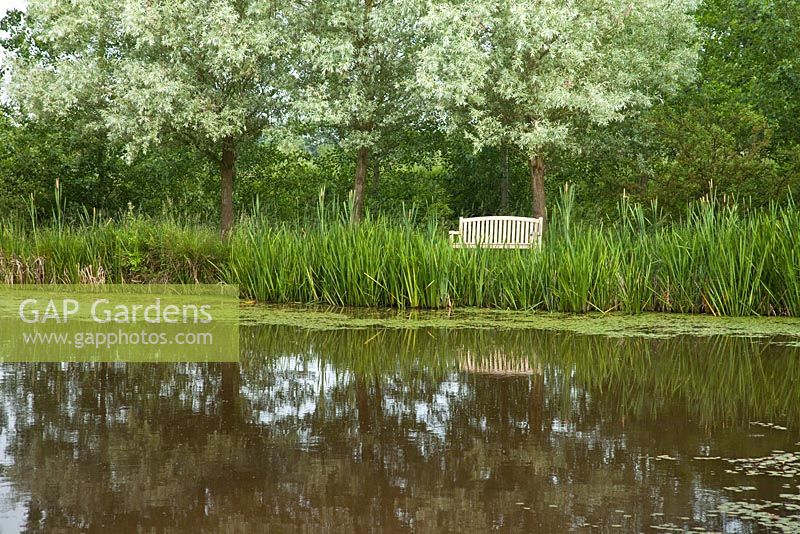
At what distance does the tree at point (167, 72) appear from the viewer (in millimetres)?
16578

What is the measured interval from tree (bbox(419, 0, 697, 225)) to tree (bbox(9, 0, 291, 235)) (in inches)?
127

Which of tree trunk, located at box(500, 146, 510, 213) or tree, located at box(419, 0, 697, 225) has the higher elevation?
tree, located at box(419, 0, 697, 225)

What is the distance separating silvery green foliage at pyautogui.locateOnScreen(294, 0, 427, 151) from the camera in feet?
56.5

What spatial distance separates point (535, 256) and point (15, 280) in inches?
236

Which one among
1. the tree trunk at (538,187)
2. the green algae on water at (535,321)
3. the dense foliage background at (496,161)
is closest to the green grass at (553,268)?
the green algae on water at (535,321)

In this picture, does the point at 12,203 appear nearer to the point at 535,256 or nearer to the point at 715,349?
the point at 535,256

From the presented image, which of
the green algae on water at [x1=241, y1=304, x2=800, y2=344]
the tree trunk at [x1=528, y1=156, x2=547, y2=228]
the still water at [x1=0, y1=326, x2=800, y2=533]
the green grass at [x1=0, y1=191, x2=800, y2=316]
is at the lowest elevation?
the still water at [x1=0, y1=326, x2=800, y2=533]

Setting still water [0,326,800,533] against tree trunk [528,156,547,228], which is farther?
tree trunk [528,156,547,228]

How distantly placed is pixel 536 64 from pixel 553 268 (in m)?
8.98

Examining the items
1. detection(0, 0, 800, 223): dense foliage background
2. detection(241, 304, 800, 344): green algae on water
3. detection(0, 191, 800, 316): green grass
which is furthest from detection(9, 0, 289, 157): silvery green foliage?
detection(241, 304, 800, 344): green algae on water

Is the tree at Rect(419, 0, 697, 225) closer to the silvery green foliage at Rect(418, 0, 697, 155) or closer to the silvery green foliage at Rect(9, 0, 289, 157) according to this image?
the silvery green foliage at Rect(418, 0, 697, 155)

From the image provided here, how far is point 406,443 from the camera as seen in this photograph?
428 centimetres

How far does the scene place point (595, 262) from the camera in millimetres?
9234

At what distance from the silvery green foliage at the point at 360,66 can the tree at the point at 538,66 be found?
2.57 feet
